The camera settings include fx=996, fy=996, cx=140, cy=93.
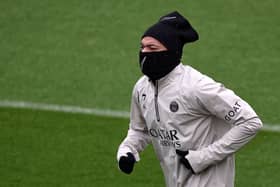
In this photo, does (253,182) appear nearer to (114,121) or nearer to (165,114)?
(114,121)

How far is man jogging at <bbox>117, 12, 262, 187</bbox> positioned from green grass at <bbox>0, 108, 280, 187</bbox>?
8.20 ft

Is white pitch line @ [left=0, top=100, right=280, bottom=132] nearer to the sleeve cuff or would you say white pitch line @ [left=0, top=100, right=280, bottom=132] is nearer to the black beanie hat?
the sleeve cuff

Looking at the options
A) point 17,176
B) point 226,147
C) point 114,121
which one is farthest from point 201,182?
point 114,121

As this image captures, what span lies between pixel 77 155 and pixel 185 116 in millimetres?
3446

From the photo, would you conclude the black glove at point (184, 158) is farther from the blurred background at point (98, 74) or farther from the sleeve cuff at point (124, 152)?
the blurred background at point (98, 74)

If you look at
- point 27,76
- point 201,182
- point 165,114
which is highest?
point 165,114

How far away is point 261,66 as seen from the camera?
36.5ft

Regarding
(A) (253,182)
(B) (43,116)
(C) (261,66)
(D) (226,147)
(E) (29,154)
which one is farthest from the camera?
(C) (261,66)

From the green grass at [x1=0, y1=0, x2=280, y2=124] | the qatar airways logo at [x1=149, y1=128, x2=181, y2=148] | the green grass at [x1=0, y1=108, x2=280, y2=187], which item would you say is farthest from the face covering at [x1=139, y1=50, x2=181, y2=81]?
the green grass at [x1=0, y1=0, x2=280, y2=124]

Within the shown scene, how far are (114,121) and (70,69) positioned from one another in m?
1.44

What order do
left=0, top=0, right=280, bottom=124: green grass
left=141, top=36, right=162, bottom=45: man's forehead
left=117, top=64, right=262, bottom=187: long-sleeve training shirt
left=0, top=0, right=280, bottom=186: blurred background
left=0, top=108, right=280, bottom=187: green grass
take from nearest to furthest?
1. left=117, top=64, right=262, bottom=187: long-sleeve training shirt
2. left=141, top=36, right=162, bottom=45: man's forehead
3. left=0, top=108, right=280, bottom=187: green grass
4. left=0, top=0, right=280, bottom=186: blurred background
5. left=0, top=0, right=280, bottom=124: green grass

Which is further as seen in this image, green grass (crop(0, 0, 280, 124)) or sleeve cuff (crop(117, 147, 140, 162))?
green grass (crop(0, 0, 280, 124))

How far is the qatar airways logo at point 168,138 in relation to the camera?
6.28 meters

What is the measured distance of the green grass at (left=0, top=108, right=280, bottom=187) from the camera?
9.00m
